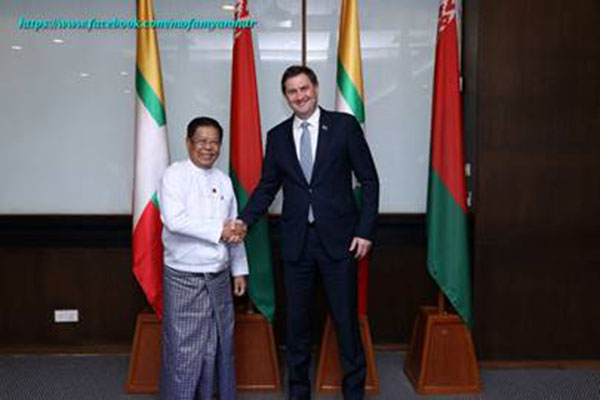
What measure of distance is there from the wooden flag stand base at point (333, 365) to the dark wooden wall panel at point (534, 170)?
73 centimetres

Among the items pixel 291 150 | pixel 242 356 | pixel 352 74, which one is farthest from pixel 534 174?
pixel 242 356

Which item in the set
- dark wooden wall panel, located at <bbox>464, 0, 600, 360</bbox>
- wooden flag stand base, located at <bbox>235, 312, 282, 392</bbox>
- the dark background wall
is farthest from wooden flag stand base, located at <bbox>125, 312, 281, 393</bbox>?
dark wooden wall panel, located at <bbox>464, 0, 600, 360</bbox>

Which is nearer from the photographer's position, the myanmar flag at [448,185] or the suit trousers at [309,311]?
the suit trousers at [309,311]

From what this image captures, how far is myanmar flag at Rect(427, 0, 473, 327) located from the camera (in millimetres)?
3027

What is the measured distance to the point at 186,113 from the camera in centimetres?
362

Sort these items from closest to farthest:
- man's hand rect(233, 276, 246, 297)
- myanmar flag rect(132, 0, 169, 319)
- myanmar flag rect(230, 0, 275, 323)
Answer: man's hand rect(233, 276, 246, 297), myanmar flag rect(132, 0, 169, 319), myanmar flag rect(230, 0, 275, 323)

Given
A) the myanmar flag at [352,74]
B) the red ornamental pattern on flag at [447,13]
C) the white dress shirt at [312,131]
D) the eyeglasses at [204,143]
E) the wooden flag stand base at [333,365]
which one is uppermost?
the red ornamental pattern on flag at [447,13]

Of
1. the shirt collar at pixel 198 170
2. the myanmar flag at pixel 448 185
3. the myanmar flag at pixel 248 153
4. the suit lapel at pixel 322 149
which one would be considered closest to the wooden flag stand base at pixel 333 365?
the myanmar flag at pixel 248 153

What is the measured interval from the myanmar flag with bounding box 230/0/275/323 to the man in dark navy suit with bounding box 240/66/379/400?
0.24 meters

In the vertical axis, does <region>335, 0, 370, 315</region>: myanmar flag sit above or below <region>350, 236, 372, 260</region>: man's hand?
above

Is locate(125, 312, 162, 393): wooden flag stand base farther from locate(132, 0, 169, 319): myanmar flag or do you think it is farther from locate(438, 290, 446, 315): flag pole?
locate(438, 290, 446, 315): flag pole

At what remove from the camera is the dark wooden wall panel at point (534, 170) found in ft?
10.9

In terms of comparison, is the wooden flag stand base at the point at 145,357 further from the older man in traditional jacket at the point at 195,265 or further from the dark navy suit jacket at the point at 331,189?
the dark navy suit jacket at the point at 331,189

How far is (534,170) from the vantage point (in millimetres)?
3359
